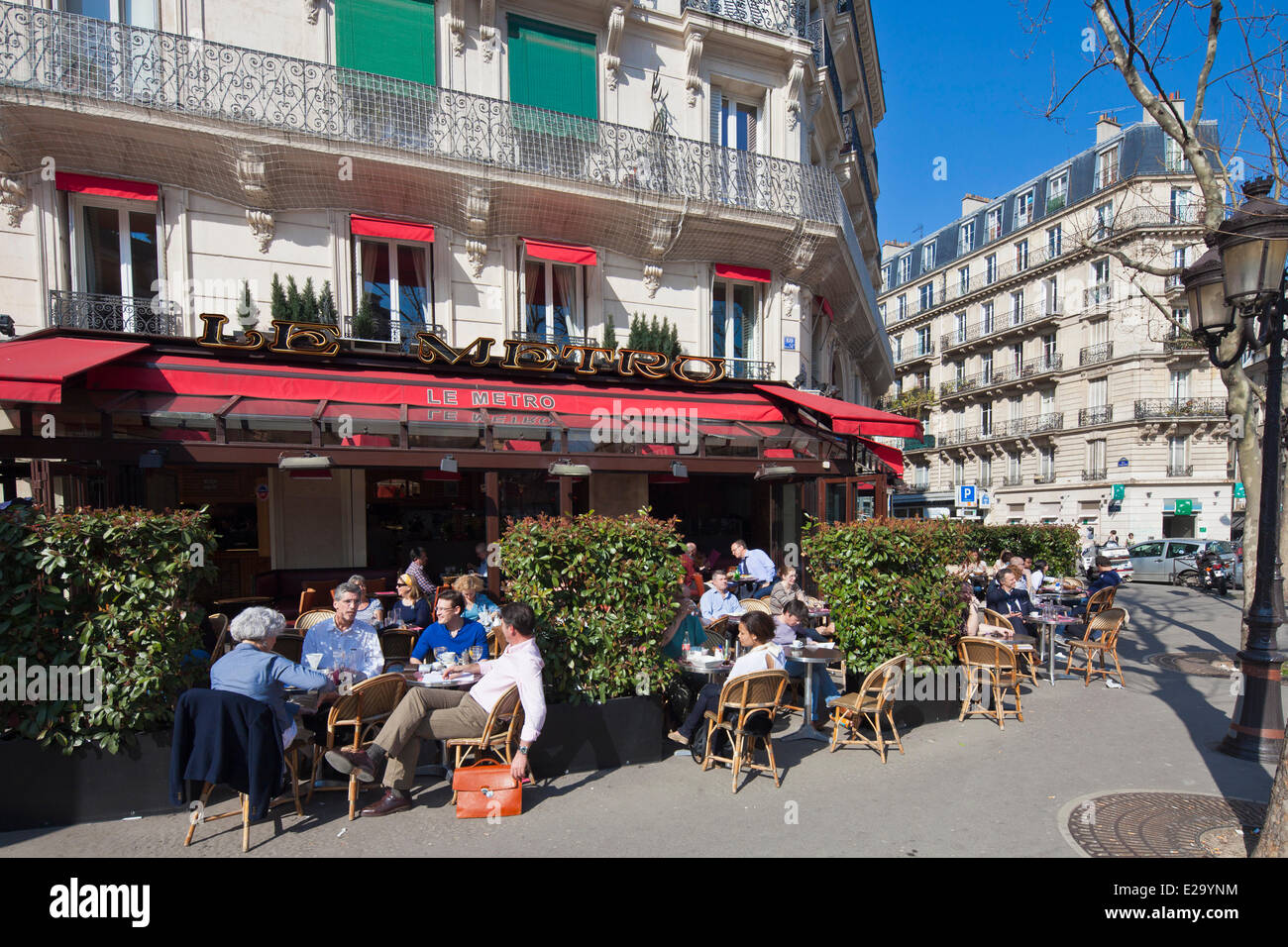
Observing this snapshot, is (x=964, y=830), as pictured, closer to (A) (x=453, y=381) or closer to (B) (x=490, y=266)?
(A) (x=453, y=381)

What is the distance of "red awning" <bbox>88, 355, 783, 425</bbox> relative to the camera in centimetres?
830

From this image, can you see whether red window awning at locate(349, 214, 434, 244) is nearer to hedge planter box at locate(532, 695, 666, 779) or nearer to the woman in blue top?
the woman in blue top

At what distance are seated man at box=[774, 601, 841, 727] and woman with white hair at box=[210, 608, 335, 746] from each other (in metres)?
3.80

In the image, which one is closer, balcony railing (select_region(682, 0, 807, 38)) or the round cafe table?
the round cafe table

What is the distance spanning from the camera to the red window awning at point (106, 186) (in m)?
8.52

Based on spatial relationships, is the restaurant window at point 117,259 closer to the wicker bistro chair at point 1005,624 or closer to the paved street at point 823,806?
the paved street at point 823,806

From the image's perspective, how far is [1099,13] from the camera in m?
6.97

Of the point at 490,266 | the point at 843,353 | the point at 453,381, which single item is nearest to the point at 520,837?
the point at 453,381

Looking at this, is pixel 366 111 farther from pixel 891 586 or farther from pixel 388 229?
pixel 891 586

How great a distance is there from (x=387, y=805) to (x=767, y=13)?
14.4 m

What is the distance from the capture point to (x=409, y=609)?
24.1 feet

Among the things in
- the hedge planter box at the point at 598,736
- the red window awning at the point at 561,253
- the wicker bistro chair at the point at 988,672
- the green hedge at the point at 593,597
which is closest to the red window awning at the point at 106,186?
the red window awning at the point at 561,253

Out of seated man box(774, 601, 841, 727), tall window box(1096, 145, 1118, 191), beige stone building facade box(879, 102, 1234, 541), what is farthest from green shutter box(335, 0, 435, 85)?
tall window box(1096, 145, 1118, 191)

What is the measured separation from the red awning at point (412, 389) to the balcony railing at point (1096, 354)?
2854cm
